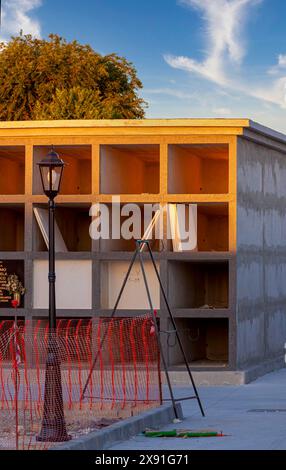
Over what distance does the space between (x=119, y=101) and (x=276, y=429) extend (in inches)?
1886

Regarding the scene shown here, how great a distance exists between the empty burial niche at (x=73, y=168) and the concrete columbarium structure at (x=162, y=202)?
0.03 meters

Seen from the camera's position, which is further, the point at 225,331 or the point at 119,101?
the point at 119,101

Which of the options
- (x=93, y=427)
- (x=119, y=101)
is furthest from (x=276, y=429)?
(x=119, y=101)

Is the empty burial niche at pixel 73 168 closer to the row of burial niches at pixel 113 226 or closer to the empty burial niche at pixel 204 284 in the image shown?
the row of burial niches at pixel 113 226

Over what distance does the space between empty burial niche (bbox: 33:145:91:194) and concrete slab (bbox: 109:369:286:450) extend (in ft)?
22.8

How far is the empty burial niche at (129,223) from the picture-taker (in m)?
34.2

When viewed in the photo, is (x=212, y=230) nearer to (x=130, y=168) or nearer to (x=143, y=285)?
(x=130, y=168)

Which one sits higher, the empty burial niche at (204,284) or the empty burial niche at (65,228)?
the empty burial niche at (65,228)

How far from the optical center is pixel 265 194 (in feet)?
122

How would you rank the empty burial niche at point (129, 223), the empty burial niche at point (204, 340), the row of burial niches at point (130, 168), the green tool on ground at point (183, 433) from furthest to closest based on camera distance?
the empty burial niche at point (204, 340), the row of burial niches at point (130, 168), the empty burial niche at point (129, 223), the green tool on ground at point (183, 433)

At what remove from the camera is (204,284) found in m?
38.7

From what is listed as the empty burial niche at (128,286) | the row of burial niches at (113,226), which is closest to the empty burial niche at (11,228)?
the row of burial niches at (113,226)
